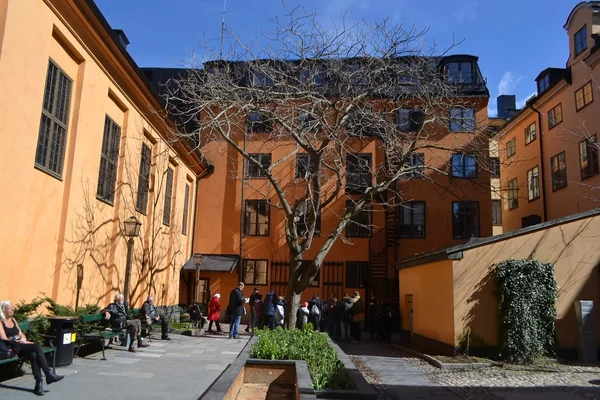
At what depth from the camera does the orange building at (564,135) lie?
2225 centimetres

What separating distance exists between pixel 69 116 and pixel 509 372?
40.1 feet

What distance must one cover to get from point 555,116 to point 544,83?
290cm

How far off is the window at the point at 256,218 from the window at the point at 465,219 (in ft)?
32.9

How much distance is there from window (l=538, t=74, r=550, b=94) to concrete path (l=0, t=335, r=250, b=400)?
74.8 ft

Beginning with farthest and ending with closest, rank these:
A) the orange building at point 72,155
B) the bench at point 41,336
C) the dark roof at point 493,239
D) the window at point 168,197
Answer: the window at point 168,197 → the dark roof at point 493,239 → the orange building at point 72,155 → the bench at point 41,336

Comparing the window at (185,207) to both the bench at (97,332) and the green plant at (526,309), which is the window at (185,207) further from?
the green plant at (526,309)

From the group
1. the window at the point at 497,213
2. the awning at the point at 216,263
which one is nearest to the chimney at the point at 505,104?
the window at the point at 497,213

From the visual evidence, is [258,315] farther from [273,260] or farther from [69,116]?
[69,116]

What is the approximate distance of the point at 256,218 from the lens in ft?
88.4

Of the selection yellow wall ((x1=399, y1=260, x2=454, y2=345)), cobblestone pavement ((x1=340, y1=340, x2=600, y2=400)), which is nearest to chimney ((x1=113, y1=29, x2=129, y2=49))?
yellow wall ((x1=399, y1=260, x2=454, y2=345))

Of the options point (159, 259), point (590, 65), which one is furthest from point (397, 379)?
point (590, 65)

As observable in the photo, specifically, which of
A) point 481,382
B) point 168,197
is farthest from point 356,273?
point 481,382

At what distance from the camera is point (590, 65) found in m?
22.3

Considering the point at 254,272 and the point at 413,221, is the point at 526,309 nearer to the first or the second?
the point at 413,221
